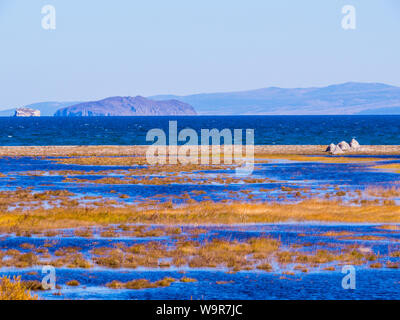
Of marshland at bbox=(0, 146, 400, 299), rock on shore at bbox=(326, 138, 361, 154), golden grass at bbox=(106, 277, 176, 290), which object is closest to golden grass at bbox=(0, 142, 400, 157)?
rock on shore at bbox=(326, 138, 361, 154)

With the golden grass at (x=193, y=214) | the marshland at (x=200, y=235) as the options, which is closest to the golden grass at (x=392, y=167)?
the marshland at (x=200, y=235)

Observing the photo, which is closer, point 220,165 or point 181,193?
point 181,193

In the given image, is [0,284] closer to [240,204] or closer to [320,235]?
[320,235]

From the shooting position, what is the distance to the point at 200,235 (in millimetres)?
31219

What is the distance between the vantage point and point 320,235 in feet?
103

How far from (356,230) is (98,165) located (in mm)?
52290

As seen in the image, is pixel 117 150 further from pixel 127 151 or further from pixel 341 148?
pixel 341 148

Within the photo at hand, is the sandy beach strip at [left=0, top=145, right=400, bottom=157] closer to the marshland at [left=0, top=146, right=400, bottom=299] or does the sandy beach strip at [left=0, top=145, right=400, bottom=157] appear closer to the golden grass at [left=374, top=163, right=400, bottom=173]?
the golden grass at [left=374, top=163, right=400, bottom=173]

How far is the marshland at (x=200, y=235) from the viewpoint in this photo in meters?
22.2

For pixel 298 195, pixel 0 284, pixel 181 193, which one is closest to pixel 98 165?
pixel 181 193

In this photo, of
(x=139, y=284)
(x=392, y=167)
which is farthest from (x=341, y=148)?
(x=139, y=284)

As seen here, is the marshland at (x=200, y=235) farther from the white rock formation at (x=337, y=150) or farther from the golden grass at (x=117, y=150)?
the golden grass at (x=117, y=150)

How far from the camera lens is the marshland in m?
22.2
